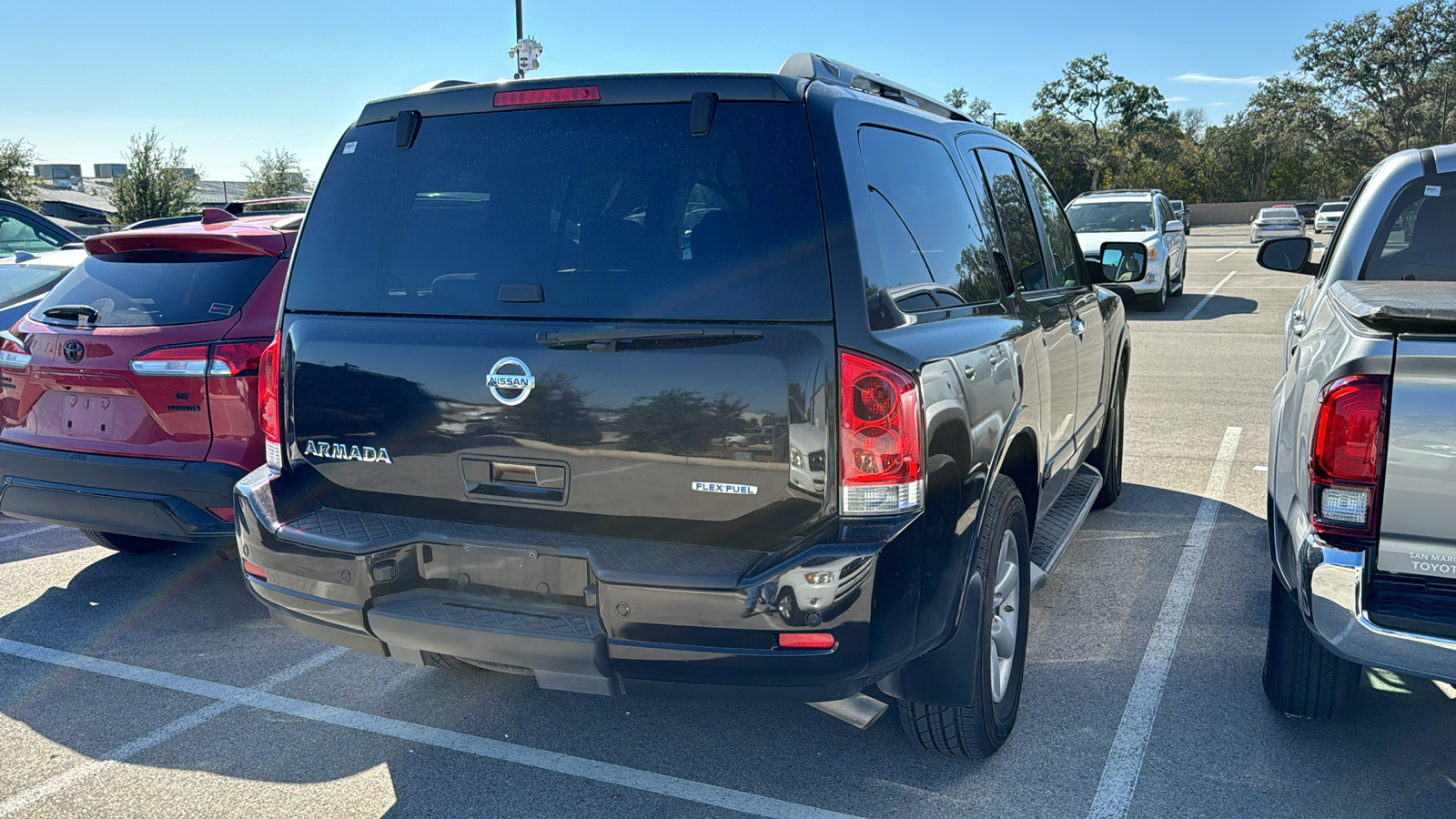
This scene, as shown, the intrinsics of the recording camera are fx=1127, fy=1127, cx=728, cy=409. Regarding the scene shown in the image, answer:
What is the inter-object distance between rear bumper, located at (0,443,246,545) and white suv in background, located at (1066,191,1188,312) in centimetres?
1394

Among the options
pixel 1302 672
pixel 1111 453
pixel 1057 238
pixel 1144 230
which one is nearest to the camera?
pixel 1302 672

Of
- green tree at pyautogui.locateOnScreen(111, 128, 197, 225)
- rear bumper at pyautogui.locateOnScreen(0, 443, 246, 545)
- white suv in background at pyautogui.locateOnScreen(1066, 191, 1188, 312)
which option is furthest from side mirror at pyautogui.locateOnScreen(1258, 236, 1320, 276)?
green tree at pyautogui.locateOnScreen(111, 128, 197, 225)

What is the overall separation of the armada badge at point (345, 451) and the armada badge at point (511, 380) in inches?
16.2

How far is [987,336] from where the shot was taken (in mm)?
3383

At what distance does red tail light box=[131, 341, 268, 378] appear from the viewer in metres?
4.50

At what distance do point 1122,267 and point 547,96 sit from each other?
11.7 ft

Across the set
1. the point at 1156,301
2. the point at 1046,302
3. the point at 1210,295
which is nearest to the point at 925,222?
the point at 1046,302

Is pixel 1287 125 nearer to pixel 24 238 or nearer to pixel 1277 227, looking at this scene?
pixel 1277 227

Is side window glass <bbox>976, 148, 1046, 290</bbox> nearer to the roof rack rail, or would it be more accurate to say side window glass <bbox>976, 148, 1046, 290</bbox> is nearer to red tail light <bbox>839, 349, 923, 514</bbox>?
the roof rack rail

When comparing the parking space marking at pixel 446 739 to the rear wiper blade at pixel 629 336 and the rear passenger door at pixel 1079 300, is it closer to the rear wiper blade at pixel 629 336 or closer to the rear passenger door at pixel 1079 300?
the rear wiper blade at pixel 629 336

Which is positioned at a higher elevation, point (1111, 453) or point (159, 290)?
point (159, 290)

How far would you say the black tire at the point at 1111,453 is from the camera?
5930 millimetres

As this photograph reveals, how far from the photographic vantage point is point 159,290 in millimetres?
4758

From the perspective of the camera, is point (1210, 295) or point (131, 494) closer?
point (131, 494)
